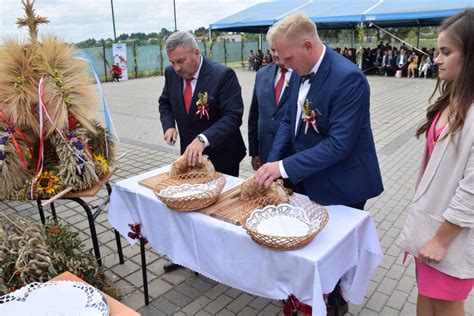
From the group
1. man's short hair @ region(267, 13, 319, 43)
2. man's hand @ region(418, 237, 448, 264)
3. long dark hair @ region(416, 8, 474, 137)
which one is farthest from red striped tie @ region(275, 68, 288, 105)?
man's hand @ region(418, 237, 448, 264)

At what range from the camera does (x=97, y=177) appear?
259 centimetres

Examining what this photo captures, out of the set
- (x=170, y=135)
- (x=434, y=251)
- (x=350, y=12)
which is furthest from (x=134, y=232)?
(x=350, y=12)

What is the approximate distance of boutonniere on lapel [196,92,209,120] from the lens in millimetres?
2839

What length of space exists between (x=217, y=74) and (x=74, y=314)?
1998mm

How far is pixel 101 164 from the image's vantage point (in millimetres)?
2623

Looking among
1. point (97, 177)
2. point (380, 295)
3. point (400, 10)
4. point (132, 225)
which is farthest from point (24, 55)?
point (400, 10)

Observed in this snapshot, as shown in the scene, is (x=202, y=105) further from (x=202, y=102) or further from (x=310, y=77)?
(x=310, y=77)

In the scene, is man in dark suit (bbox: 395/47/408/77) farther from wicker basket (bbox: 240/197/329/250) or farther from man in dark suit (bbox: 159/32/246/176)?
wicker basket (bbox: 240/197/329/250)

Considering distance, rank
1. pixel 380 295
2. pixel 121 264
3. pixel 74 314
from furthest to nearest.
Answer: pixel 121 264 → pixel 380 295 → pixel 74 314

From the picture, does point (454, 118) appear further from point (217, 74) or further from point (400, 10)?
point (400, 10)

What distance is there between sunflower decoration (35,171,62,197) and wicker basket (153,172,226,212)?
68 cm

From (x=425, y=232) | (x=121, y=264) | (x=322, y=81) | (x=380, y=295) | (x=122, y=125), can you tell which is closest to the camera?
(x=425, y=232)

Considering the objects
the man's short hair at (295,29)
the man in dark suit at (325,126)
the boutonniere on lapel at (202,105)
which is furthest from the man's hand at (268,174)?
the boutonniere on lapel at (202,105)

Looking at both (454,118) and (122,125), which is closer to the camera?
(454,118)
